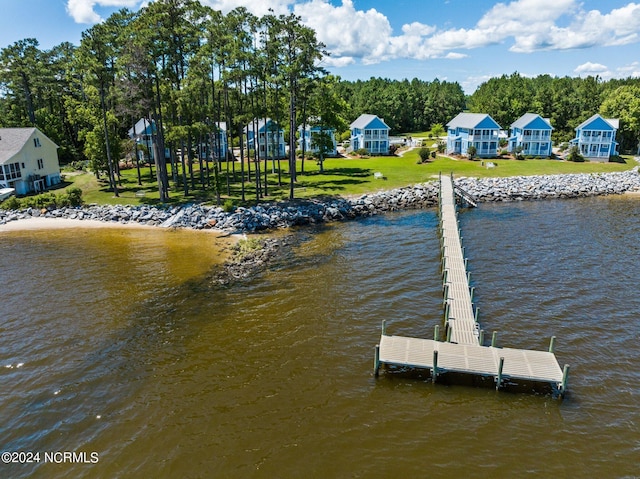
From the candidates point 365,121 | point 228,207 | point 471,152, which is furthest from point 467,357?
point 365,121

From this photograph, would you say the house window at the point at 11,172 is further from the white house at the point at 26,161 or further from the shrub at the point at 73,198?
the shrub at the point at 73,198

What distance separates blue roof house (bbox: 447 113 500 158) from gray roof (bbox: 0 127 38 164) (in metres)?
58.2

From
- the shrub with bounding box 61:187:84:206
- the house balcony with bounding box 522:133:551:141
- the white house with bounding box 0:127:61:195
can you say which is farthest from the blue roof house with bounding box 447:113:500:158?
the white house with bounding box 0:127:61:195

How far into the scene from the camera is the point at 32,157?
1906 inches

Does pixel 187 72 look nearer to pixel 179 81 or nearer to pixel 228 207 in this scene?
pixel 179 81

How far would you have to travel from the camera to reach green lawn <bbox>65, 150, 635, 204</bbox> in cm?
4528

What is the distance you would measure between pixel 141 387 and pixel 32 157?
138 ft

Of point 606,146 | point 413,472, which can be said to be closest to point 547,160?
point 606,146

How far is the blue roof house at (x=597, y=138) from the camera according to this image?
218 ft

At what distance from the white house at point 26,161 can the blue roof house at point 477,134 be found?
56.8m

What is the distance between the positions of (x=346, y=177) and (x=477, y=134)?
26535 millimetres

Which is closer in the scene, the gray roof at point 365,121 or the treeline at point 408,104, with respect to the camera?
the gray roof at point 365,121

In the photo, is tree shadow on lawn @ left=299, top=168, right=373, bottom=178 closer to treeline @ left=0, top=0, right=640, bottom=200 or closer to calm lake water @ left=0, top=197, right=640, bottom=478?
treeline @ left=0, top=0, right=640, bottom=200

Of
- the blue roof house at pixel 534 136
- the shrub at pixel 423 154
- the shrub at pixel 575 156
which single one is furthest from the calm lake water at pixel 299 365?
the blue roof house at pixel 534 136
